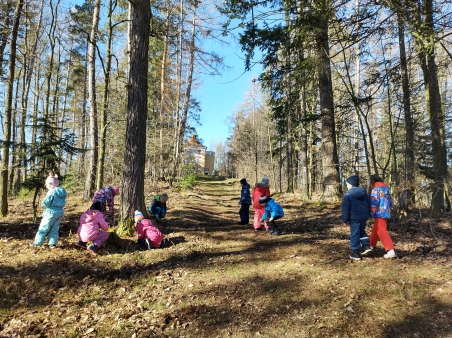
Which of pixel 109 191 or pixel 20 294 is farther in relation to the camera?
pixel 109 191

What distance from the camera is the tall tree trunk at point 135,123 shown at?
23.0 feet

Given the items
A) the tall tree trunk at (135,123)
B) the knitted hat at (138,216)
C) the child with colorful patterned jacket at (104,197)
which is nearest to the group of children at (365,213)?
the knitted hat at (138,216)

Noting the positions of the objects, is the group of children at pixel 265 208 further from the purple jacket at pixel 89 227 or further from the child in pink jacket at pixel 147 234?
the purple jacket at pixel 89 227

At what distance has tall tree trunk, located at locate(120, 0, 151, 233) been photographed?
7023mm

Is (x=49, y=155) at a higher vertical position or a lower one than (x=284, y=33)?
lower

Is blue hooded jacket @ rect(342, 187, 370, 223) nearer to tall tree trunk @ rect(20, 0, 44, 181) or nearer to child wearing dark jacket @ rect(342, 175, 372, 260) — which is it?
child wearing dark jacket @ rect(342, 175, 372, 260)

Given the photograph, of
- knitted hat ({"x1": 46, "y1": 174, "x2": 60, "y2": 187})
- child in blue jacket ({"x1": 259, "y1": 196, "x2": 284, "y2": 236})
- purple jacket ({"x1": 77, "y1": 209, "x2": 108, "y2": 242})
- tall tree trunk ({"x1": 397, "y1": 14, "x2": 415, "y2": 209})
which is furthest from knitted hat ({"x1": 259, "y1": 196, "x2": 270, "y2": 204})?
knitted hat ({"x1": 46, "y1": 174, "x2": 60, "y2": 187})

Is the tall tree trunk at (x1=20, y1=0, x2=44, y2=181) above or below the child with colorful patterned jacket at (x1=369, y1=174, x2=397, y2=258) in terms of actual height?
above

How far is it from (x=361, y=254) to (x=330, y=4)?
5183 millimetres

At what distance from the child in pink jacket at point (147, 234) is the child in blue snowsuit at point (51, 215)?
62.8 inches

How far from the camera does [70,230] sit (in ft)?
22.8

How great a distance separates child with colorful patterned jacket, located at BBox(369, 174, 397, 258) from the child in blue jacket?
7.75 ft

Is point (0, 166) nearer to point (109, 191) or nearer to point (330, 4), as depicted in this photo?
point (109, 191)

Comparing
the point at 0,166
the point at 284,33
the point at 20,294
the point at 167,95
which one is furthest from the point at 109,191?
the point at 167,95
